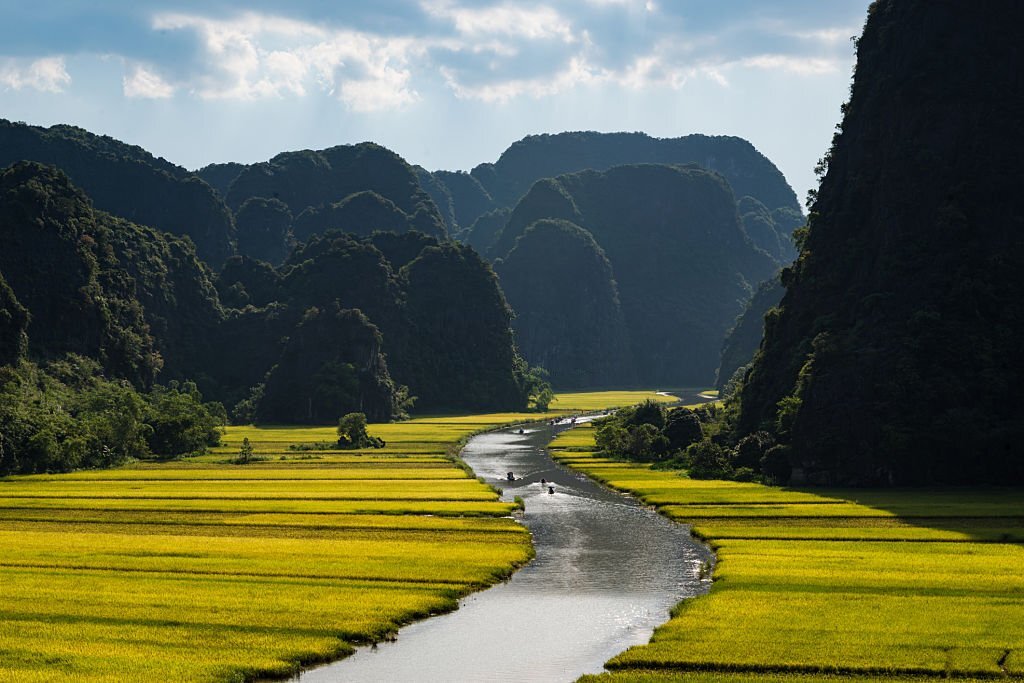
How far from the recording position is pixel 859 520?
1992 inches

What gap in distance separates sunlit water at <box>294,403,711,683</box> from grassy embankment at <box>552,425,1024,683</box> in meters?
1.34

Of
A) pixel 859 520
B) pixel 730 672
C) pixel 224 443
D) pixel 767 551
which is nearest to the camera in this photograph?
pixel 730 672

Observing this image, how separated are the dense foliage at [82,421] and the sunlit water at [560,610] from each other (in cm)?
3953

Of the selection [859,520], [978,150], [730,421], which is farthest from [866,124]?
[859,520]

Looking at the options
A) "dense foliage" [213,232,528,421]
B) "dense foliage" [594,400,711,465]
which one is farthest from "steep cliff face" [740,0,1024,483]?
"dense foliage" [213,232,528,421]

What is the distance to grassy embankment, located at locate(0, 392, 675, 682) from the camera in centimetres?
2745

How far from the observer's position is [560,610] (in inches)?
1318

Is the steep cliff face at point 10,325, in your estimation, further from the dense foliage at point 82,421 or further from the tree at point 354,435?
the tree at point 354,435

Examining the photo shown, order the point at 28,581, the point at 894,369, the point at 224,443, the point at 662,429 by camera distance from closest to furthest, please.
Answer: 1. the point at 28,581
2. the point at 894,369
3. the point at 662,429
4. the point at 224,443

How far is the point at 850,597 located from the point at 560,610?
909 centimetres

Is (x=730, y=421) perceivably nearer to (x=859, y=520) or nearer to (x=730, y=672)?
(x=859, y=520)

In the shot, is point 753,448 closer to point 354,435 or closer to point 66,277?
point 354,435

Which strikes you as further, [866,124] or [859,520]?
[866,124]

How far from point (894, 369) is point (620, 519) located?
2489 cm
